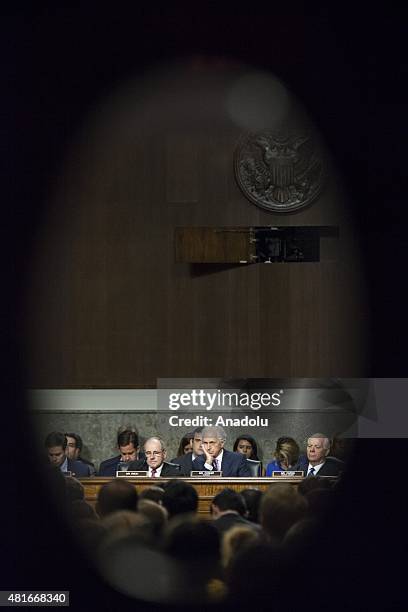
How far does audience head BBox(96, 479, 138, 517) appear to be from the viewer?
5.59 metres

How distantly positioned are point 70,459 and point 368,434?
6.08 ft

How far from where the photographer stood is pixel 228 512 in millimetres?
5516

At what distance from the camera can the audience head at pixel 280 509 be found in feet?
18.2

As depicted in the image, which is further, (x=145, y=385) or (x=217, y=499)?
(x=145, y=385)

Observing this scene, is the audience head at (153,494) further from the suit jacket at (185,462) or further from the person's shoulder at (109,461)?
the person's shoulder at (109,461)

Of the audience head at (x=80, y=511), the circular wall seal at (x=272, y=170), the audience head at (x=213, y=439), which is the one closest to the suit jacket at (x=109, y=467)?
the audience head at (x=80, y=511)

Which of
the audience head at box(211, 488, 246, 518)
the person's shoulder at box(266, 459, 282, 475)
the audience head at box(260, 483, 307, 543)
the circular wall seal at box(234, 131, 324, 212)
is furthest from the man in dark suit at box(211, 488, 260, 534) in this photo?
the circular wall seal at box(234, 131, 324, 212)

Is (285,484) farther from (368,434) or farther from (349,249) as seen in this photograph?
(349,249)

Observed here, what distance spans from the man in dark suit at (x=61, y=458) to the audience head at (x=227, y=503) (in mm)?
905

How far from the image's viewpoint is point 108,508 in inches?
222

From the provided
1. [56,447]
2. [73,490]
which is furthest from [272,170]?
[73,490]

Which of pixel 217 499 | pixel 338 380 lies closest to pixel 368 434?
pixel 338 380

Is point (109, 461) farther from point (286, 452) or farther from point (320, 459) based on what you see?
point (320, 459)

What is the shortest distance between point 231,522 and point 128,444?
1.00m
